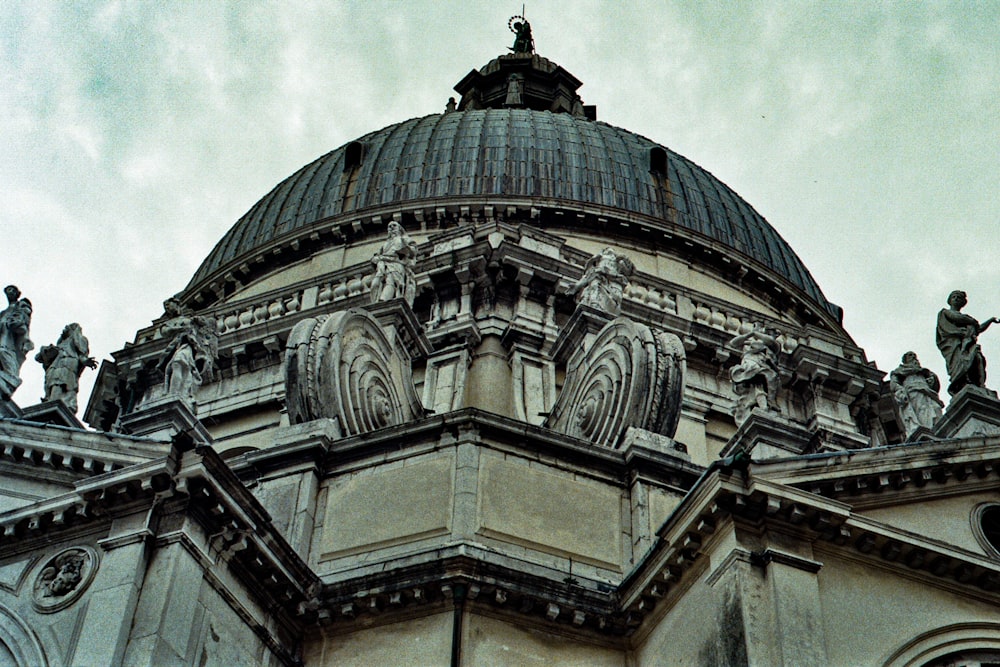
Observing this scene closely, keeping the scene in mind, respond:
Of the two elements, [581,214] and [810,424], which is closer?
[810,424]

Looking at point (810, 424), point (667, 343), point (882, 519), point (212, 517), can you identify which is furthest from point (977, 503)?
point (810, 424)

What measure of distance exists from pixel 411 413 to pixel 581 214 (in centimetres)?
1311

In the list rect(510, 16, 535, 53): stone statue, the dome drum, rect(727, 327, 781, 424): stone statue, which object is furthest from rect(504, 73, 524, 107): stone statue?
rect(727, 327, 781, 424): stone statue

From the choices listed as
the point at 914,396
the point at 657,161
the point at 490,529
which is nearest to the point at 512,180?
the point at 657,161

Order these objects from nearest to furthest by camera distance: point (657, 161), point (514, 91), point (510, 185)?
1. point (510, 185)
2. point (657, 161)
3. point (514, 91)

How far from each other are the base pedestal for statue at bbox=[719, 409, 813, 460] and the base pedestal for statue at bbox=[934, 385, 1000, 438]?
313 centimetres

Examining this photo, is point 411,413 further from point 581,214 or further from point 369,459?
point 581,214

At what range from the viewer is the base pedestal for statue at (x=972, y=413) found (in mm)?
22516

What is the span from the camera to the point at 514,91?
5006 centimetres

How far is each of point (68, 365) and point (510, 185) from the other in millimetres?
14663

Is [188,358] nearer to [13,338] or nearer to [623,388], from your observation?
[13,338]

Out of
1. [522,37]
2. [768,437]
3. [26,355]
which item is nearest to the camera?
[768,437]

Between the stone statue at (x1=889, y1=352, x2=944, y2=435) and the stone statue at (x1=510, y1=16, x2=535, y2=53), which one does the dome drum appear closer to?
the stone statue at (x1=889, y1=352, x2=944, y2=435)

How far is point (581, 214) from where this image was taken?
35.6 meters
